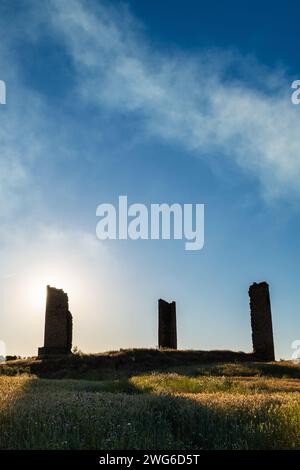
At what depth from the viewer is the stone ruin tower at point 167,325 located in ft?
122

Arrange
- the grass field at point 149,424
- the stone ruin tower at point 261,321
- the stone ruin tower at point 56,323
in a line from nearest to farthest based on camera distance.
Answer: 1. the grass field at point 149,424
2. the stone ruin tower at point 56,323
3. the stone ruin tower at point 261,321

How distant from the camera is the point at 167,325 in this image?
124ft

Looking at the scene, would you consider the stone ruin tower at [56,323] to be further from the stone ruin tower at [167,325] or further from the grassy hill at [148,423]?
the grassy hill at [148,423]

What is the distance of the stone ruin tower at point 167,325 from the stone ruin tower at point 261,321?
230 inches

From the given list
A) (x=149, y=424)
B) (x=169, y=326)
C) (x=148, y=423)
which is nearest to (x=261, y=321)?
(x=169, y=326)

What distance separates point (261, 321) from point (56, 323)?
A: 13.6 m

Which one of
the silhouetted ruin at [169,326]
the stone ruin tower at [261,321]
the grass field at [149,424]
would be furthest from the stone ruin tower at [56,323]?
the grass field at [149,424]

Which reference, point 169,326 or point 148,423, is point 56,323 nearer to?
point 169,326

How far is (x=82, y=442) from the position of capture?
16.2 feet

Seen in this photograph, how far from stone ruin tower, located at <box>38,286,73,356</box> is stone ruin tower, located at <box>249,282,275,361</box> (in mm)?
12477

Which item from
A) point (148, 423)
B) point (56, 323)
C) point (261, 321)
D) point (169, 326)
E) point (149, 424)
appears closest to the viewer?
point (149, 424)

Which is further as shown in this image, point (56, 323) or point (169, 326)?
point (169, 326)

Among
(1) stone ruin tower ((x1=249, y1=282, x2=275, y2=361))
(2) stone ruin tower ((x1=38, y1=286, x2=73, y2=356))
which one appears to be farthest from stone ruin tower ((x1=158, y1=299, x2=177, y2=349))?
(2) stone ruin tower ((x1=38, y1=286, x2=73, y2=356))
